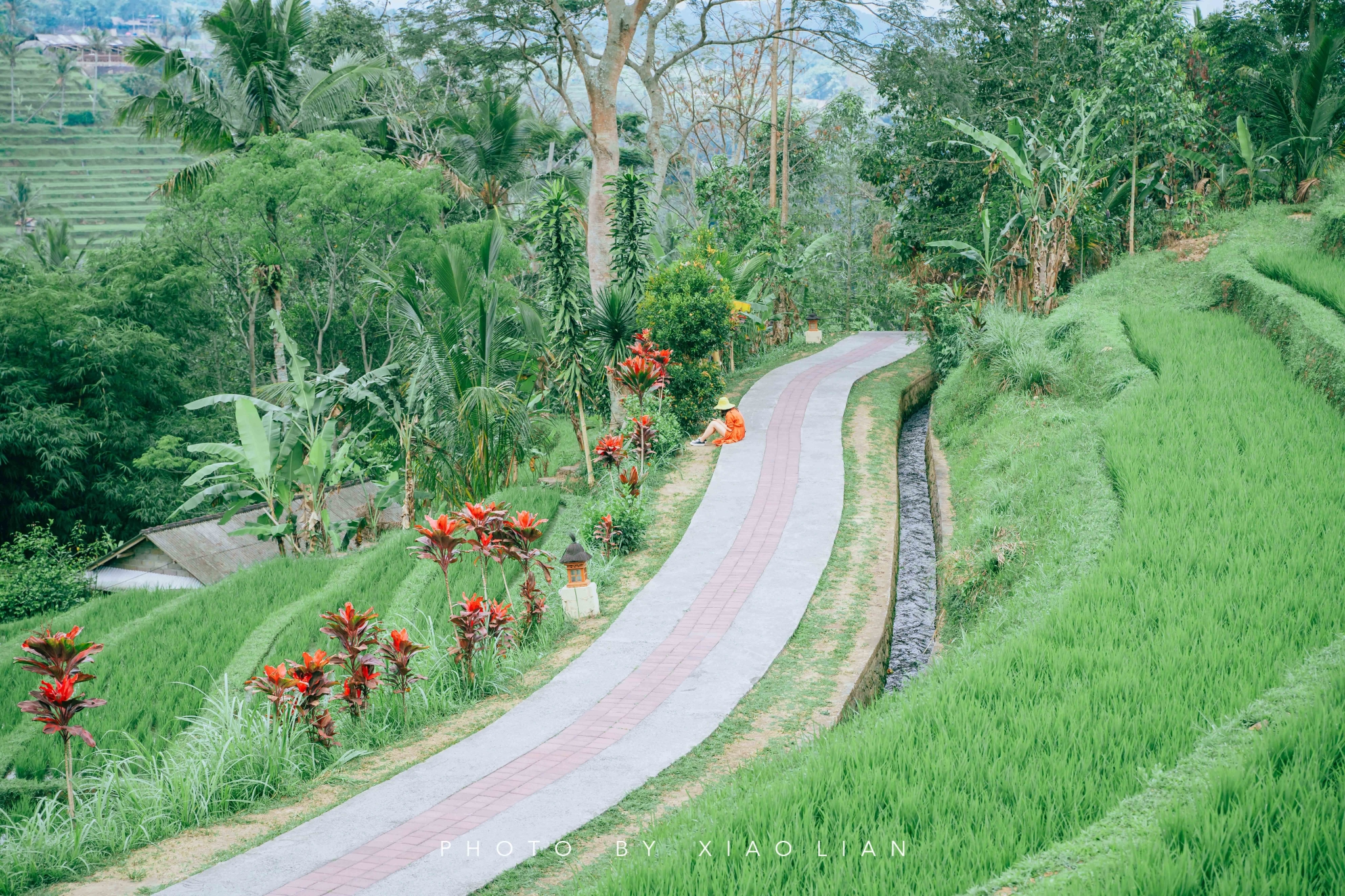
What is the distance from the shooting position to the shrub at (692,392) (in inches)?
580

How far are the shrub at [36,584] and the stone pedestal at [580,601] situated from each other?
1140 cm

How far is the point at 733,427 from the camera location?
14219mm

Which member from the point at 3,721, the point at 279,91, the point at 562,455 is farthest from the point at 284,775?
the point at 279,91

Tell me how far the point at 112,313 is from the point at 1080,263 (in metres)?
20.4

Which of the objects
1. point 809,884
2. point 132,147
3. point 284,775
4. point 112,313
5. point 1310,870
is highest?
point 132,147

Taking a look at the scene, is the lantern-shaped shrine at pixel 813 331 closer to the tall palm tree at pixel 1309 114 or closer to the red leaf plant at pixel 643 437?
the tall palm tree at pixel 1309 114

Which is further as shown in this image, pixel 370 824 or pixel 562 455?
pixel 562 455

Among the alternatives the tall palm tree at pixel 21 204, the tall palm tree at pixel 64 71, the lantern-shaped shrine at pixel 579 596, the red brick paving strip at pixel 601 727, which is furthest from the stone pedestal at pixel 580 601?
the tall palm tree at pixel 64 71

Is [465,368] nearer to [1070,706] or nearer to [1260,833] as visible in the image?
[1070,706]

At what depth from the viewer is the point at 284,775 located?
6535 millimetres

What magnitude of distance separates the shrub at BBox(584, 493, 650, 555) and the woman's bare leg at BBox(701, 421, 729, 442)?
3.44 metres

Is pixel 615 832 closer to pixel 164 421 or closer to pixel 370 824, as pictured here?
pixel 370 824

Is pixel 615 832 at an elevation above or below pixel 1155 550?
below

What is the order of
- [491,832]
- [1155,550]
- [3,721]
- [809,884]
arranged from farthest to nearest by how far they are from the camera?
[3,721]
[1155,550]
[491,832]
[809,884]
